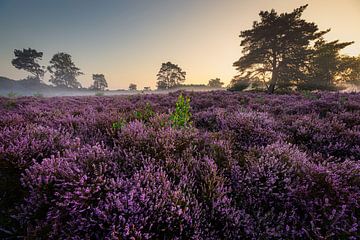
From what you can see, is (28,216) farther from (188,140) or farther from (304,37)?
(304,37)

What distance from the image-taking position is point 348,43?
86.7 ft

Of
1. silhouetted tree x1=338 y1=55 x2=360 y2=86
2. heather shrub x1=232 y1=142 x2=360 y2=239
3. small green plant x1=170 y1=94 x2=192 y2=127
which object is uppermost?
silhouetted tree x1=338 y1=55 x2=360 y2=86

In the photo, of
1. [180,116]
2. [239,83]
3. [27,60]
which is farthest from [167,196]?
[27,60]

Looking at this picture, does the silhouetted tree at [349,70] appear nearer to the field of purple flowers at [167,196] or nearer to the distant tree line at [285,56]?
the distant tree line at [285,56]

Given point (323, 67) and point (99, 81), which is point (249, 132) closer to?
point (323, 67)

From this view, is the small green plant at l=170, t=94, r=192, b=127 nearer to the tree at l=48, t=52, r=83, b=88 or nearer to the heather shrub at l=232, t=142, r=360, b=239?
the heather shrub at l=232, t=142, r=360, b=239

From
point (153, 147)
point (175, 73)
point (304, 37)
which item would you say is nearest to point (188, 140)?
point (153, 147)

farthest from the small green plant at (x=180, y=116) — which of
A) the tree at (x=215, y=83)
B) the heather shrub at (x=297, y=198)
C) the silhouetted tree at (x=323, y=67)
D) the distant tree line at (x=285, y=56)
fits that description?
the tree at (x=215, y=83)

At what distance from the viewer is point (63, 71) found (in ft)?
233

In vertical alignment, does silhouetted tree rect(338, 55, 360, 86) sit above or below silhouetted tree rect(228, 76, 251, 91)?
above

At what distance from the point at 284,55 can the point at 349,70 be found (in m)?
27.3

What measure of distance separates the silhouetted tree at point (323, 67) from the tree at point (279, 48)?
1209 millimetres

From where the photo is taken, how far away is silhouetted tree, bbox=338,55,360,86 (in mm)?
31020

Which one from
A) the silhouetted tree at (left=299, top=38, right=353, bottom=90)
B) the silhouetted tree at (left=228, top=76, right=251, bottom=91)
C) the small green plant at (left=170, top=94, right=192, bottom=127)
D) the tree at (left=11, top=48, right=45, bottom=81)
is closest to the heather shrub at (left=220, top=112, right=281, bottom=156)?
the small green plant at (left=170, top=94, right=192, bottom=127)
